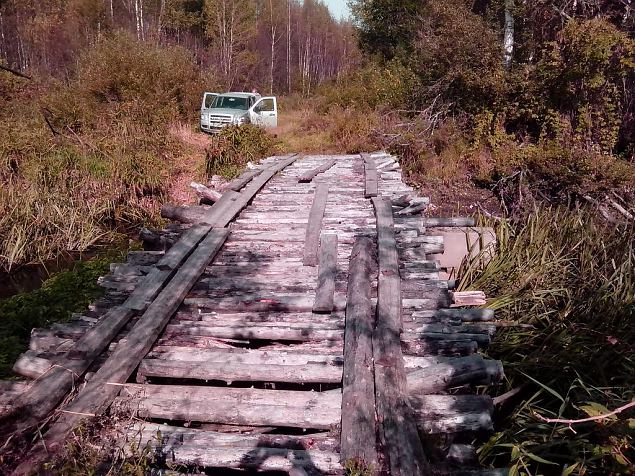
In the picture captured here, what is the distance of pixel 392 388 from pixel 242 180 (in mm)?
4789

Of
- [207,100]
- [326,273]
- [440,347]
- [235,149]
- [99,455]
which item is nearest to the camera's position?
[99,455]

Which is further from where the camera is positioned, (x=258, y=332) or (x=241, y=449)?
(x=258, y=332)

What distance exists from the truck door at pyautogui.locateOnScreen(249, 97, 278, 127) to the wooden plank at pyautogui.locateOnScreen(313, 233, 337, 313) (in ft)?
39.4

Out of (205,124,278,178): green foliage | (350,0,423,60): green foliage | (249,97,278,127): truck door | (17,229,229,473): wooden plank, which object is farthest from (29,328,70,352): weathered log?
(350,0,423,60): green foliage

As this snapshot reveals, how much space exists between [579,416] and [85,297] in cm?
561

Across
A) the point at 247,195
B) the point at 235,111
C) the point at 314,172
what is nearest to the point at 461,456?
the point at 247,195

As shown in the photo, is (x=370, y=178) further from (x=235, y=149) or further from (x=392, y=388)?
(x=235, y=149)

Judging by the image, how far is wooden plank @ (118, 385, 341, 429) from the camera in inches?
99.3

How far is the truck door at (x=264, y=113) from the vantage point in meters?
16.2

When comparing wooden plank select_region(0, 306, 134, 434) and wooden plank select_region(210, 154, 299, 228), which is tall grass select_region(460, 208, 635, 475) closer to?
wooden plank select_region(0, 306, 134, 434)

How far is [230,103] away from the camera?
16.8 meters

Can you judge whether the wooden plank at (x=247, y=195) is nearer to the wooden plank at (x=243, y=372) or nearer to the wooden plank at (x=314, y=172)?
the wooden plank at (x=314, y=172)

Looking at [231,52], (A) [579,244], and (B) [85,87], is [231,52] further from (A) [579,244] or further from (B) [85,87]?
(A) [579,244]

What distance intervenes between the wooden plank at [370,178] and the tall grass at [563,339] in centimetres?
155
